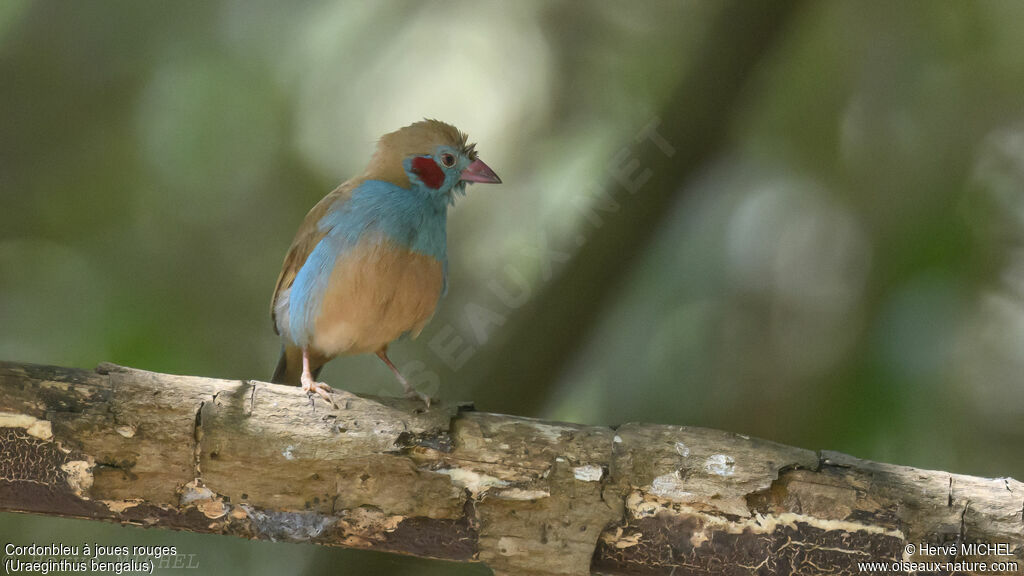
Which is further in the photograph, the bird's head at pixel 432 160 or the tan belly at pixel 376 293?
the bird's head at pixel 432 160

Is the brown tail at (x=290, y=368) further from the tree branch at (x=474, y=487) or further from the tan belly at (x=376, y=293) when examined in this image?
the tree branch at (x=474, y=487)

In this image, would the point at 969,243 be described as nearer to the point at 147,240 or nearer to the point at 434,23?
the point at 434,23

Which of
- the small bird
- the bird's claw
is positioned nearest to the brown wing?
the small bird

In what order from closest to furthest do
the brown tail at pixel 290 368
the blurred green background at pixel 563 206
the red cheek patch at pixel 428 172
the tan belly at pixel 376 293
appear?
the tan belly at pixel 376 293, the red cheek patch at pixel 428 172, the brown tail at pixel 290 368, the blurred green background at pixel 563 206

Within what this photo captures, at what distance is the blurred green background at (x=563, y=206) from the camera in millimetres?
4676

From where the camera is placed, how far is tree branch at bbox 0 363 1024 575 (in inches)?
105

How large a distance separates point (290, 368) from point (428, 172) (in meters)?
1.19

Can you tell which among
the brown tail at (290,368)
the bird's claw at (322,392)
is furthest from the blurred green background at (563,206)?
the bird's claw at (322,392)

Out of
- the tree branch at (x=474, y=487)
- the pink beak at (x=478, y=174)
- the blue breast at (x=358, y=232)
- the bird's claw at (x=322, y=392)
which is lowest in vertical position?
the tree branch at (x=474, y=487)

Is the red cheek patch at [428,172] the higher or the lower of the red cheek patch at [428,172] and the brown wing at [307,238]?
the higher

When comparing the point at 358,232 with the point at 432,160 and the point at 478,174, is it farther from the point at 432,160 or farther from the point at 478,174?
the point at 478,174

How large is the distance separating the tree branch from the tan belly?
3.02ft

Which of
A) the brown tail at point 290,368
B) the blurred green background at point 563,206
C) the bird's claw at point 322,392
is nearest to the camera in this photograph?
the bird's claw at point 322,392

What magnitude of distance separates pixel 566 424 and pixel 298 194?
119 inches
